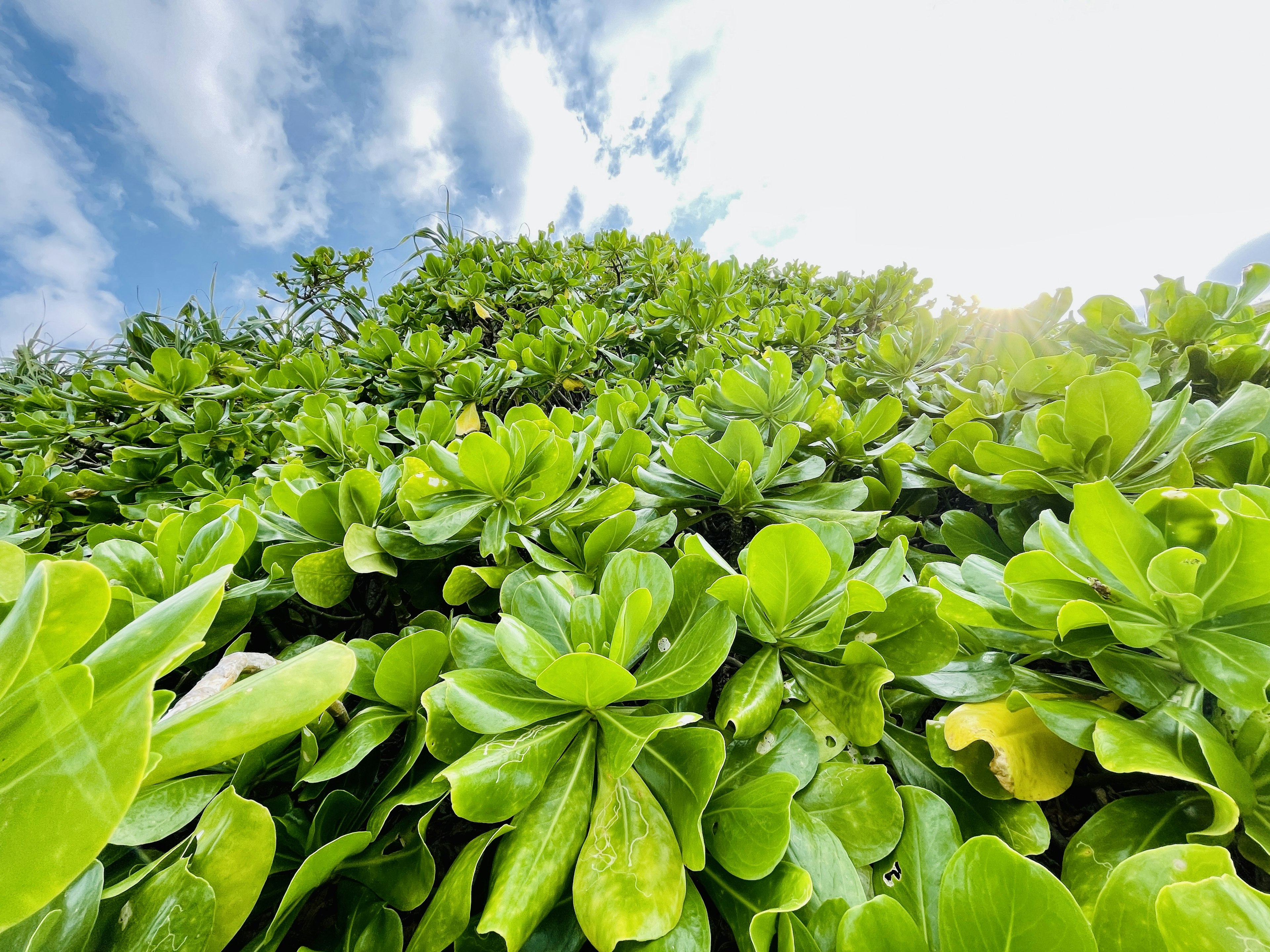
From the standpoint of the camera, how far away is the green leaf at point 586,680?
50cm

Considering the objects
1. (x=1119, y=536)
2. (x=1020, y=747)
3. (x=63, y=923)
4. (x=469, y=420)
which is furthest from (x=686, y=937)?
(x=469, y=420)

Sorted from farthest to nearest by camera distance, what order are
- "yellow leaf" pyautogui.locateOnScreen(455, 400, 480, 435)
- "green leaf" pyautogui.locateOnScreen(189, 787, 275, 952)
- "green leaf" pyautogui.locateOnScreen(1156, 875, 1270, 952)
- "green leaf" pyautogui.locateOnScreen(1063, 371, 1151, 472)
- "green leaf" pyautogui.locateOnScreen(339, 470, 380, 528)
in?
1. "yellow leaf" pyautogui.locateOnScreen(455, 400, 480, 435)
2. "green leaf" pyautogui.locateOnScreen(339, 470, 380, 528)
3. "green leaf" pyautogui.locateOnScreen(1063, 371, 1151, 472)
4. "green leaf" pyautogui.locateOnScreen(189, 787, 275, 952)
5. "green leaf" pyautogui.locateOnScreen(1156, 875, 1270, 952)

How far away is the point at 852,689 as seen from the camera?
0.60 metres

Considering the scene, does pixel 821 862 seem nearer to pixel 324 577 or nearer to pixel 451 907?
pixel 451 907

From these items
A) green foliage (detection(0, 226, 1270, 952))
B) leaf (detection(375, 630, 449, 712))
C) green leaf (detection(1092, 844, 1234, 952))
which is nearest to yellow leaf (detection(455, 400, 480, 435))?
green foliage (detection(0, 226, 1270, 952))

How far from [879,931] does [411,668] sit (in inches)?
20.7

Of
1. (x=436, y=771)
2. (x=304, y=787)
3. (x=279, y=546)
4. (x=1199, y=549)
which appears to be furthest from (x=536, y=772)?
(x=1199, y=549)

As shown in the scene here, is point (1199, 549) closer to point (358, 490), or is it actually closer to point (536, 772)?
point (536, 772)

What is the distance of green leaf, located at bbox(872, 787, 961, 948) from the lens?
1.55 ft

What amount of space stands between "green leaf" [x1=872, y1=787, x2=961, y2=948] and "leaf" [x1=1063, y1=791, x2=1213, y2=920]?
0.31 ft

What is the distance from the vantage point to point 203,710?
378 mm

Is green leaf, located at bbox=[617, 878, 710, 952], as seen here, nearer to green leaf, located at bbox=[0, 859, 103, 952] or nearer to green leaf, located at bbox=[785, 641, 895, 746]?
green leaf, located at bbox=[785, 641, 895, 746]

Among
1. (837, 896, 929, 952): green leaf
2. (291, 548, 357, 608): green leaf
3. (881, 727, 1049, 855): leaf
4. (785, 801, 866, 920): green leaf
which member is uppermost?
(291, 548, 357, 608): green leaf

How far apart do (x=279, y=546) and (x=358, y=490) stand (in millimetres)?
160
